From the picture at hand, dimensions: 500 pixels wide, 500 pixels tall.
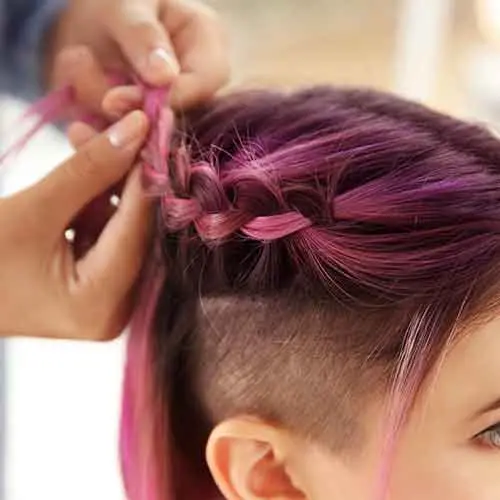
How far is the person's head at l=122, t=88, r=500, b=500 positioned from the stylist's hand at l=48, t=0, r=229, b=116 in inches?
1.6

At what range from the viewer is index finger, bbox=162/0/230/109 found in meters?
0.70

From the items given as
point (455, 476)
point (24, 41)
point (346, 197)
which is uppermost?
point (24, 41)

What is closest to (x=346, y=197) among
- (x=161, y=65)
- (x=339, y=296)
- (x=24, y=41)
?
(x=339, y=296)

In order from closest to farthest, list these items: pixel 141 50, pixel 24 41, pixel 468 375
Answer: pixel 468 375, pixel 141 50, pixel 24 41

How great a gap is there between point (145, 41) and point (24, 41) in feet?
0.50

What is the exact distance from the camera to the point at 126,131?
0.66 meters

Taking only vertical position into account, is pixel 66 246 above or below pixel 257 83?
below

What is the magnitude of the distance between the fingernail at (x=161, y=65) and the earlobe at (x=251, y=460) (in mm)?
226

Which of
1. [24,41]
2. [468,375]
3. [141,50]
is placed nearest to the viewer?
[468,375]

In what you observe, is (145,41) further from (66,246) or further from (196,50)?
(66,246)

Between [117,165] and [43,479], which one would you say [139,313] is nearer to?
[117,165]

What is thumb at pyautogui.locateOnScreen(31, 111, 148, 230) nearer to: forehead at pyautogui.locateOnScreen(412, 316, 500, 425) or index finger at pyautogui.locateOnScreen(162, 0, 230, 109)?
index finger at pyautogui.locateOnScreen(162, 0, 230, 109)

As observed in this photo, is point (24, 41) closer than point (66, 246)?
No

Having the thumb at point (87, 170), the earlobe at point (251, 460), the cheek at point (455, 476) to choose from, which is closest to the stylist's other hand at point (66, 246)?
the thumb at point (87, 170)
